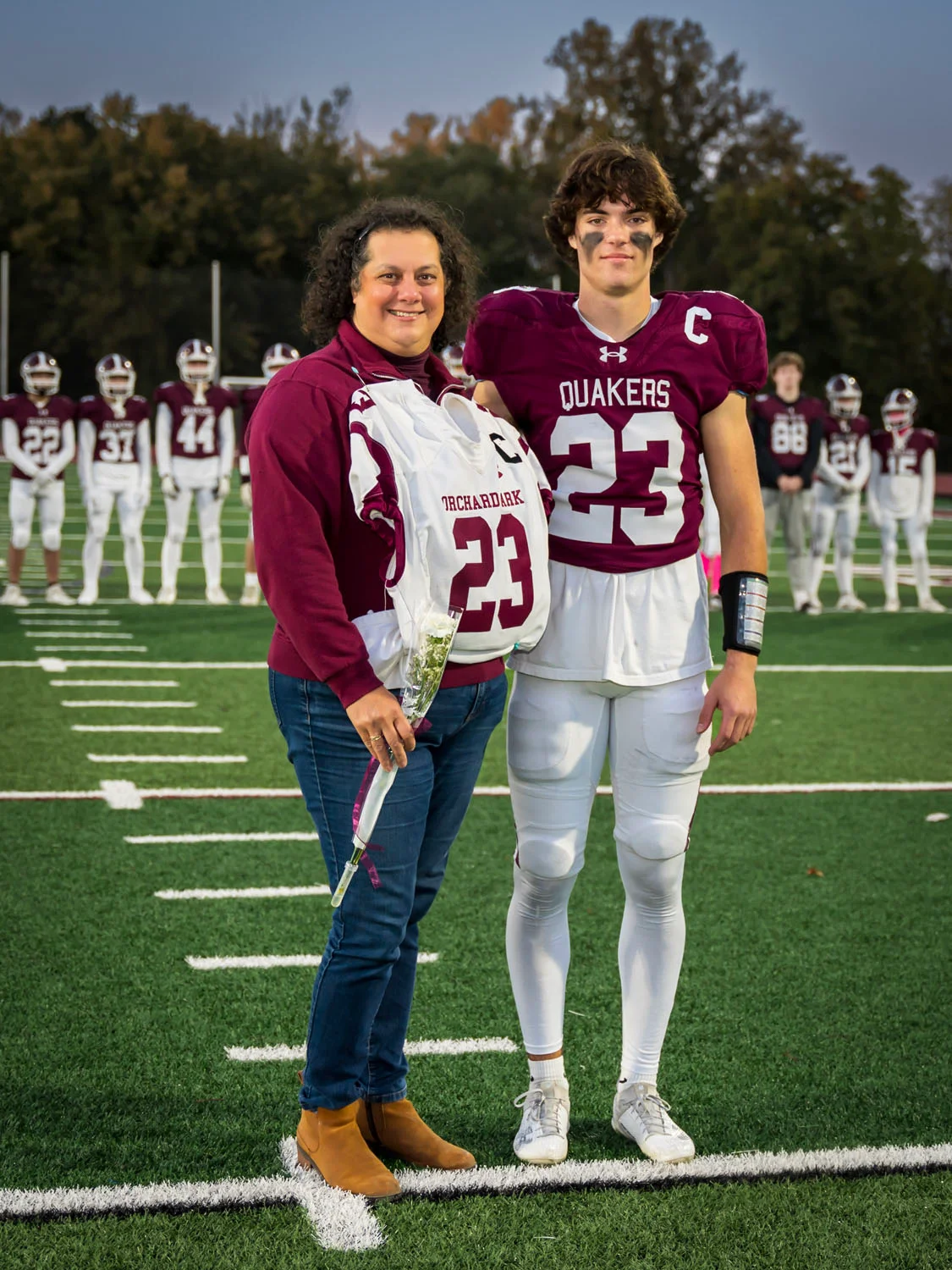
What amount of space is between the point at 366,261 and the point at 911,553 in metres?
10.3

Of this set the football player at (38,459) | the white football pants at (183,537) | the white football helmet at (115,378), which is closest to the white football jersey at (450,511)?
the football player at (38,459)

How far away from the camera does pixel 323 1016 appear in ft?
8.36

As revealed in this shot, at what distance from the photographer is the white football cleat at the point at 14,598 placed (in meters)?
11.0

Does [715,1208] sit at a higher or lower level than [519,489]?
lower

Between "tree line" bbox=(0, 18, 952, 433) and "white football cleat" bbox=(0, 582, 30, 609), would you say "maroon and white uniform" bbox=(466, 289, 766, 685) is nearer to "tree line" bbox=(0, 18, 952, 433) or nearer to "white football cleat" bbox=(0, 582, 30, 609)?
"white football cleat" bbox=(0, 582, 30, 609)

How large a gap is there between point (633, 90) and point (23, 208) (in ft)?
70.7

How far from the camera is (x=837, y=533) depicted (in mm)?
12219

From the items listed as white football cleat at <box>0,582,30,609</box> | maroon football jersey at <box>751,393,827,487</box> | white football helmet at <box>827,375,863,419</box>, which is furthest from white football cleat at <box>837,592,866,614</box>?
white football cleat at <box>0,582,30,609</box>

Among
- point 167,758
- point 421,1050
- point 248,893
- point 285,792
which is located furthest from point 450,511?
point 167,758

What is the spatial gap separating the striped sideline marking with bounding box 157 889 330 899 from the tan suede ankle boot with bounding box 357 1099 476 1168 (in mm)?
1632

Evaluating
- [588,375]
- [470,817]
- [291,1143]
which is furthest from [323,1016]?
[470,817]

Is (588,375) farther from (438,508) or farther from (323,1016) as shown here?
(323,1016)

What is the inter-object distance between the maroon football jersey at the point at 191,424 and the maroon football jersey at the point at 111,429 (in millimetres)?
314

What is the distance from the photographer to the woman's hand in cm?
237
